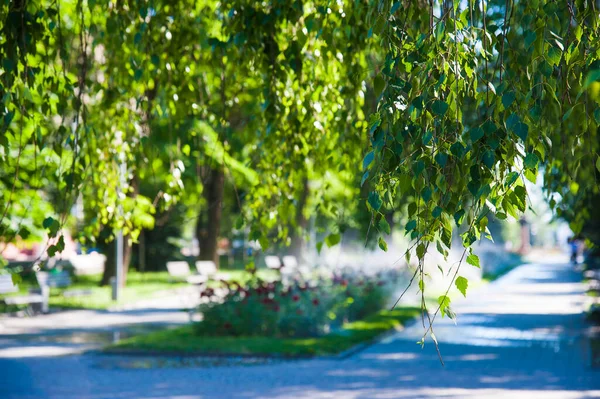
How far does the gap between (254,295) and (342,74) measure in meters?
9.54

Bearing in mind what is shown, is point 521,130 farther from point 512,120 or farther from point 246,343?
point 246,343

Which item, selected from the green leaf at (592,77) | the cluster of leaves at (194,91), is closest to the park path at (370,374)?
the cluster of leaves at (194,91)

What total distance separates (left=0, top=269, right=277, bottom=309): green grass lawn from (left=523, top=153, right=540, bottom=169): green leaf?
14.2 metres

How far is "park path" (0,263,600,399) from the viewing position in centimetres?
965

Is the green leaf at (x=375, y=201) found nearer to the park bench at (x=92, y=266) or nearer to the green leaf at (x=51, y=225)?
the green leaf at (x=51, y=225)

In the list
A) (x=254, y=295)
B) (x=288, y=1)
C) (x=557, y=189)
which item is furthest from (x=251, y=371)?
(x=288, y=1)

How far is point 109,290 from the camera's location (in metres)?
27.1

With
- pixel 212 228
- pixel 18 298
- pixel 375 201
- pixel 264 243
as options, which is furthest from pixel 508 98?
pixel 212 228

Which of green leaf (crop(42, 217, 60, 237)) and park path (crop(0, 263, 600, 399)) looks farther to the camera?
park path (crop(0, 263, 600, 399))

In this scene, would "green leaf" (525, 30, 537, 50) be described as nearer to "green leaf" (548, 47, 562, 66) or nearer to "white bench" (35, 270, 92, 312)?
"green leaf" (548, 47, 562, 66)

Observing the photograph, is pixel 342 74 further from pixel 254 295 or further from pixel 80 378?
pixel 254 295

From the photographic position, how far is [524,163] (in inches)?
114

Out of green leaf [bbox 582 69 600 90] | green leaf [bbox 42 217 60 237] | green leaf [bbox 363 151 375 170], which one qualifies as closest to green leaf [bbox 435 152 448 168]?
green leaf [bbox 363 151 375 170]

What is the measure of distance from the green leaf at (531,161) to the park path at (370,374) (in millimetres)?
6830
